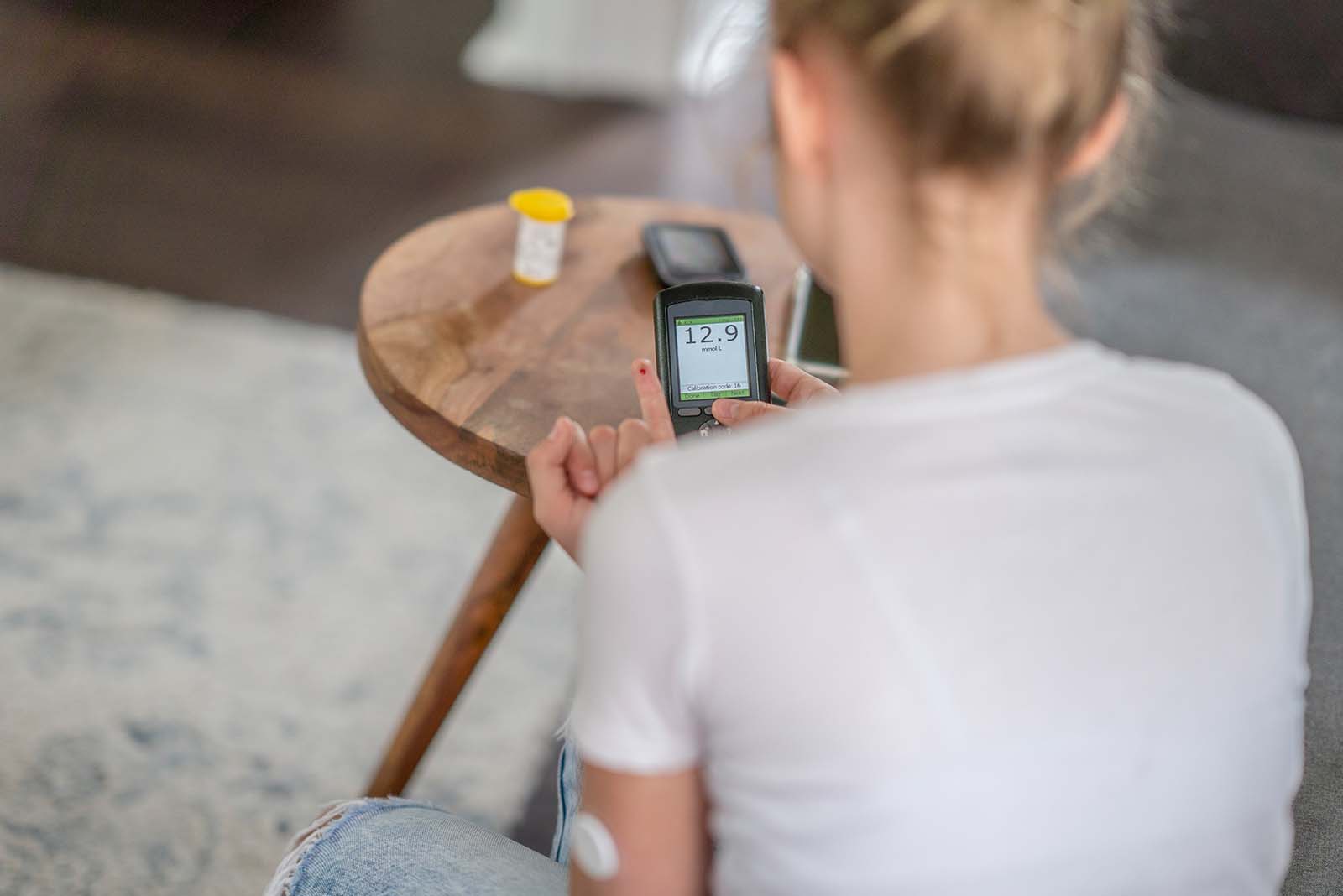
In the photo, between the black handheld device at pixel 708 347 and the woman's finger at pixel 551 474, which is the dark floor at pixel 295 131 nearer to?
the black handheld device at pixel 708 347

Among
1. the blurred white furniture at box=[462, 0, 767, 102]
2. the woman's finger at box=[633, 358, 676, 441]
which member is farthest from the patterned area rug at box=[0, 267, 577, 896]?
the blurred white furniture at box=[462, 0, 767, 102]

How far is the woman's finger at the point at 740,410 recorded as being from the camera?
0.85 m

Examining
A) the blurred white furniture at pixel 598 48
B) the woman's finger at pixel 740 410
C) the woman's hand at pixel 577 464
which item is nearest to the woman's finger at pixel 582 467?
the woman's hand at pixel 577 464

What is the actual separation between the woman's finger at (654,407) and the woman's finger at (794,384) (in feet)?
0.47

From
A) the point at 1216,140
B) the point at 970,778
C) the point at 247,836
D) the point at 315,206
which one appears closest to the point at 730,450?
the point at 970,778

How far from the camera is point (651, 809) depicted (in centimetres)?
54

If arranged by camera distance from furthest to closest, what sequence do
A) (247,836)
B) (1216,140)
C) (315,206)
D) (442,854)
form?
(315,206) < (1216,140) < (247,836) < (442,854)

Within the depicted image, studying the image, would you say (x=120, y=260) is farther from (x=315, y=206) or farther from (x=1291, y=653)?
(x=1291, y=653)

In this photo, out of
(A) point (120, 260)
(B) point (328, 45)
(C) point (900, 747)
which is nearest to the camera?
(C) point (900, 747)

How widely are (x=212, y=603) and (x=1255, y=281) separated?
1.28 meters

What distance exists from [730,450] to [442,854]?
16.0 inches

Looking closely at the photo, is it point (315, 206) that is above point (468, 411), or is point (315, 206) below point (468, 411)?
below

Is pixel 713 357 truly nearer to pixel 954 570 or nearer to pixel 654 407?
pixel 654 407

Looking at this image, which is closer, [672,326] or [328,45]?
[672,326]
